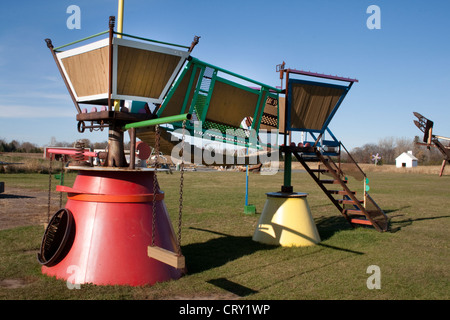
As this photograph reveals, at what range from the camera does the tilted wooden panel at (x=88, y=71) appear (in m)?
6.91

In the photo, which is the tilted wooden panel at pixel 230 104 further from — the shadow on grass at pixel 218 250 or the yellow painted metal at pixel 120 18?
the shadow on grass at pixel 218 250

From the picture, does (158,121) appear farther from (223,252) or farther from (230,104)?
(223,252)

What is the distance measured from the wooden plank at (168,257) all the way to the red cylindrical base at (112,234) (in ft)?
2.08

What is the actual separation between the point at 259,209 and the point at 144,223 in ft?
39.5

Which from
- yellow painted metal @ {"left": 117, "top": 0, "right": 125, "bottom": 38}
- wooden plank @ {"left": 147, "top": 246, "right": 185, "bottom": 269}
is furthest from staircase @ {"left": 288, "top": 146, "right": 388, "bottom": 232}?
wooden plank @ {"left": 147, "top": 246, "right": 185, "bottom": 269}

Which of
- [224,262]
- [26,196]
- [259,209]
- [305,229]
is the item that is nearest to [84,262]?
[224,262]

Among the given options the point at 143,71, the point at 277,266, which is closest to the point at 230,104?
the point at 143,71

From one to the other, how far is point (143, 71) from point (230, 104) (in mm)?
2763

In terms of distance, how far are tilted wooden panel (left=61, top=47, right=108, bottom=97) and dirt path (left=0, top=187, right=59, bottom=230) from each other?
6.84 meters

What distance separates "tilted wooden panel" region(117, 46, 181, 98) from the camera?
271 inches

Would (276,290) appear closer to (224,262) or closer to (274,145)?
(224,262)

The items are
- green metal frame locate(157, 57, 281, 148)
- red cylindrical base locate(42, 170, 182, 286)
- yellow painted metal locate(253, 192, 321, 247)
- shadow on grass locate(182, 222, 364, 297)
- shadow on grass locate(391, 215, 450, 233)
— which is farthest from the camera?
shadow on grass locate(391, 215, 450, 233)

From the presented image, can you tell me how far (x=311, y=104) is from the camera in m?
11.5

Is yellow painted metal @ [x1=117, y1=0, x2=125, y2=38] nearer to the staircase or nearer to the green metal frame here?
the green metal frame
